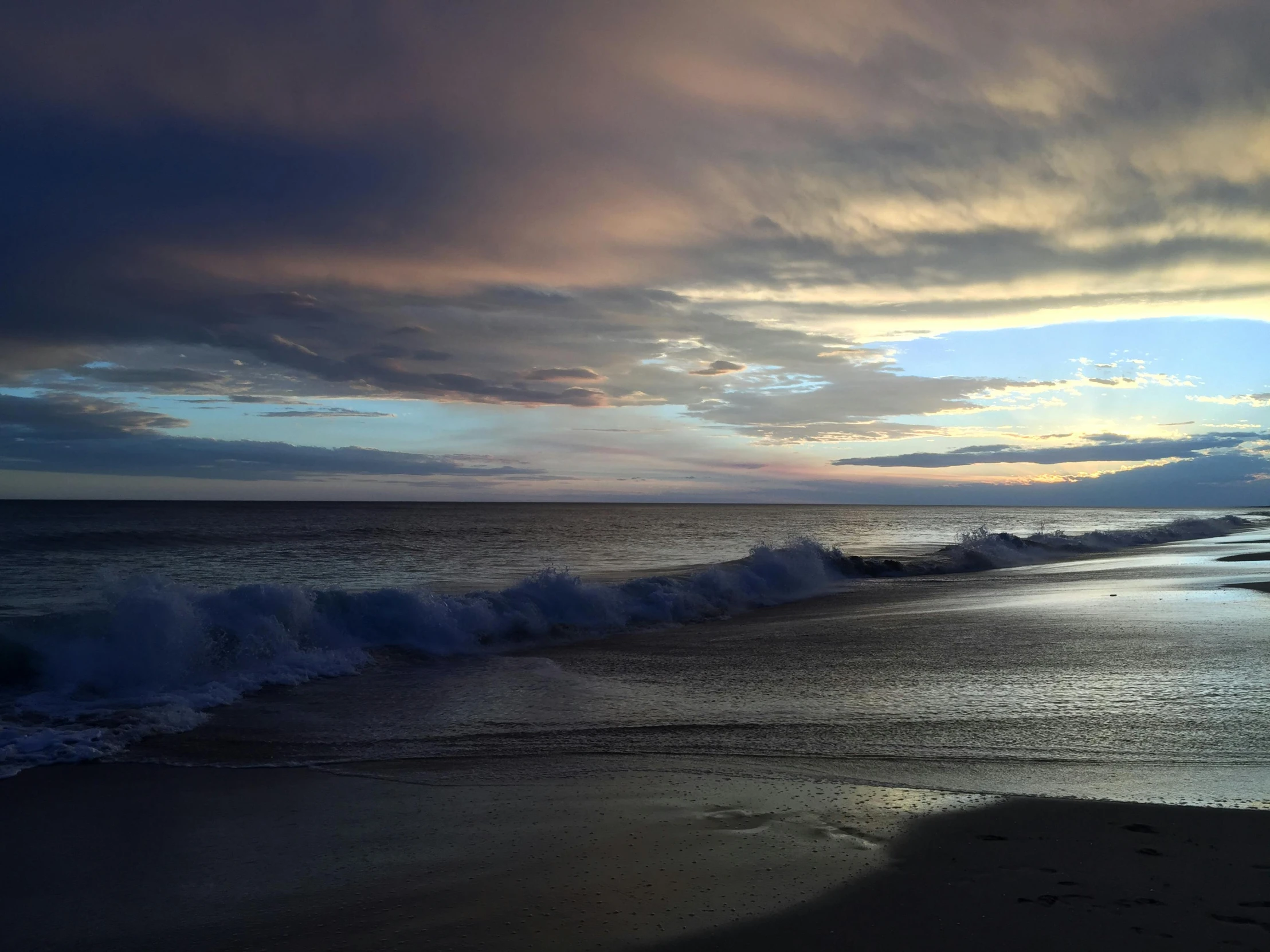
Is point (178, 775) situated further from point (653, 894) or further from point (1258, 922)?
point (1258, 922)

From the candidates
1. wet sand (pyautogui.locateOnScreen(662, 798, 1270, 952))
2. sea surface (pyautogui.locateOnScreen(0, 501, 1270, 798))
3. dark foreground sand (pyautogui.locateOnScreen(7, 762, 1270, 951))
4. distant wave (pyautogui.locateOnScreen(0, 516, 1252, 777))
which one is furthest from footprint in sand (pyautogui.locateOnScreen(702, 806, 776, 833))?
distant wave (pyautogui.locateOnScreen(0, 516, 1252, 777))

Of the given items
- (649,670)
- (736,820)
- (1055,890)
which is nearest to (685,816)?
(736,820)

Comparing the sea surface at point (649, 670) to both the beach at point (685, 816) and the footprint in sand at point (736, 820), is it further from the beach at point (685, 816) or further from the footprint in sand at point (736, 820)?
the footprint in sand at point (736, 820)

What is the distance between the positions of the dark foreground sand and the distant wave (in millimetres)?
2437

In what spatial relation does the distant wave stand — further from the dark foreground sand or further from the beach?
the dark foreground sand

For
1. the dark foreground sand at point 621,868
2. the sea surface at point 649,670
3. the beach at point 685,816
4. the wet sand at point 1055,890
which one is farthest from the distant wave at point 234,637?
the wet sand at point 1055,890

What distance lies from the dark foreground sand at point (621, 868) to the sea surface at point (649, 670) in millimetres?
1034

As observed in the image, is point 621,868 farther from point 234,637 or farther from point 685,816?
point 234,637

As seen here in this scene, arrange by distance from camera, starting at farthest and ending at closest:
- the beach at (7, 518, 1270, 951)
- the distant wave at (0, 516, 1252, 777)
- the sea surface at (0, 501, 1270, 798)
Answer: the distant wave at (0, 516, 1252, 777) < the sea surface at (0, 501, 1270, 798) < the beach at (7, 518, 1270, 951)

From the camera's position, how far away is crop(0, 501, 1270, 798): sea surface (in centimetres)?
808

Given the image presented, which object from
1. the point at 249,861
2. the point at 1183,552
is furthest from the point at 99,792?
the point at 1183,552

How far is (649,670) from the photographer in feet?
40.7

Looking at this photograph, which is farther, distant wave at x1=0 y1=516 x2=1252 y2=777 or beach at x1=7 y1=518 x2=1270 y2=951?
distant wave at x1=0 y1=516 x2=1252 y2=777

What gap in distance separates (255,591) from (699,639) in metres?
8.23
